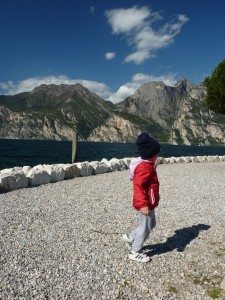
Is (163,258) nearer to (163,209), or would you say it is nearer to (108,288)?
(108,288)

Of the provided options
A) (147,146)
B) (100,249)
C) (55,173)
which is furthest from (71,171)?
(147,146)

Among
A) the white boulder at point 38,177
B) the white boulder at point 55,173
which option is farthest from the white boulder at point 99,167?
the white boulder at point 38,177

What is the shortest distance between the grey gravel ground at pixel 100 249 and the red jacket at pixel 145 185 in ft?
4.19

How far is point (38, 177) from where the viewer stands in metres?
17.6

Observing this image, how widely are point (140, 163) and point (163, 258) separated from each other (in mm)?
2176

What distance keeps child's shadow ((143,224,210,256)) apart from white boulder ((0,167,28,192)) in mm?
7808

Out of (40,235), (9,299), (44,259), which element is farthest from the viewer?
(40,235)

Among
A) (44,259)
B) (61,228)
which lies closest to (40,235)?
(61,228)

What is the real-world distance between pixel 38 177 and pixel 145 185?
10.2 m

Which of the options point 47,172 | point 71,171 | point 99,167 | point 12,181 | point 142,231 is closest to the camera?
point 142,231

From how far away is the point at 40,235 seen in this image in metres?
9.48

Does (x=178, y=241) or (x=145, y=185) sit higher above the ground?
(x=145, y=185)

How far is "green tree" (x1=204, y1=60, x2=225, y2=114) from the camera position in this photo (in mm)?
40156

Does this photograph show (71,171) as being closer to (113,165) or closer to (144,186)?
(113,165)
